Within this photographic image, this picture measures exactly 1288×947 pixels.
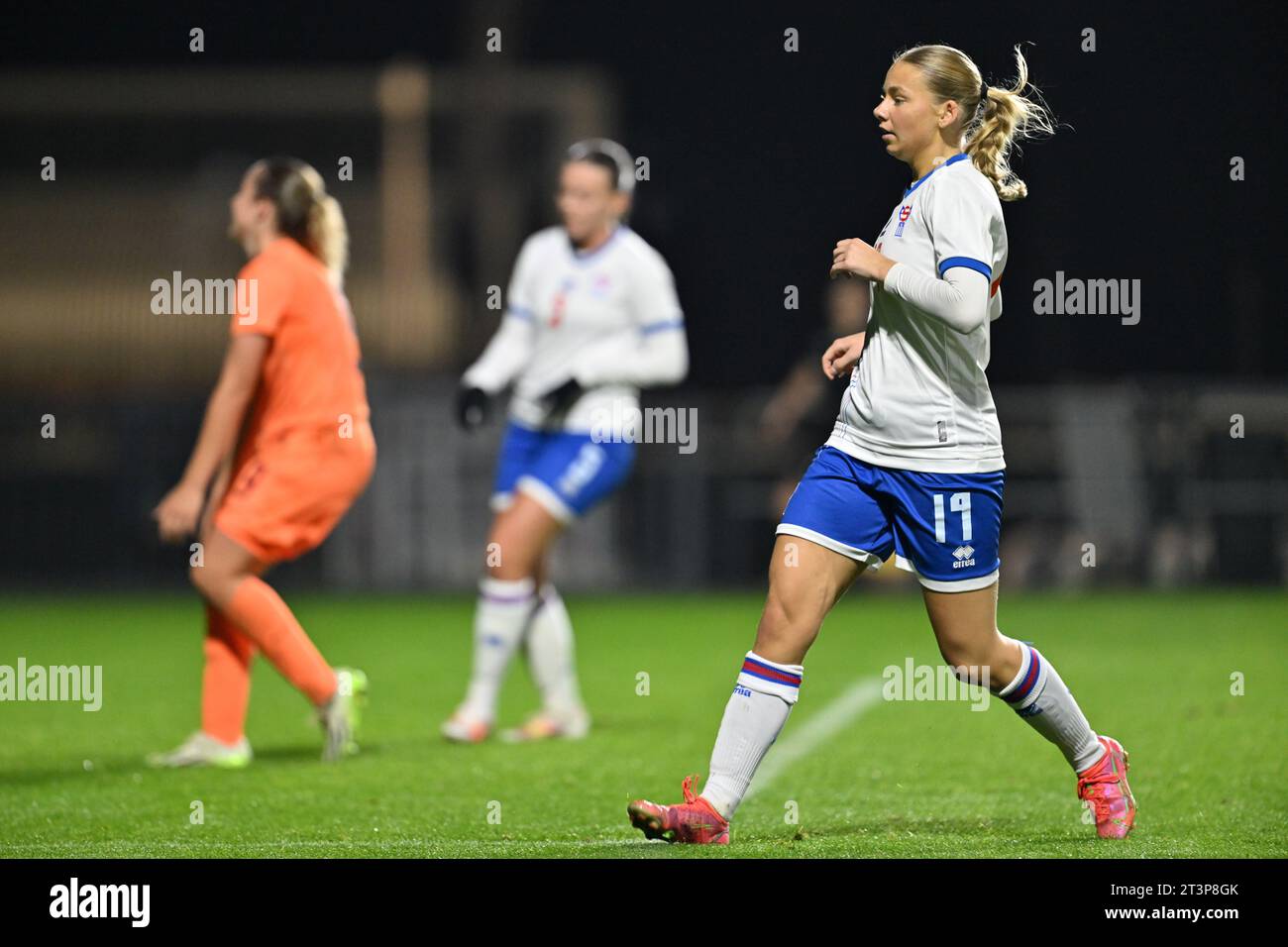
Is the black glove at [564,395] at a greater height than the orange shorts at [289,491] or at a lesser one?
greater

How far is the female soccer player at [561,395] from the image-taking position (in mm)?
8812

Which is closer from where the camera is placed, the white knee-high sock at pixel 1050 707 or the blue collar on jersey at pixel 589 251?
the white knee-high sock at pixel 1050 707

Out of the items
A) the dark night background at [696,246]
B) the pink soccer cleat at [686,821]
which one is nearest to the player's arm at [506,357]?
the pink soccer cleat at [686,821]

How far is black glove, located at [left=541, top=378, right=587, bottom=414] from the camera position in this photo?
8812 millimetres

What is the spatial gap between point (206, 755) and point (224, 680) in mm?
288

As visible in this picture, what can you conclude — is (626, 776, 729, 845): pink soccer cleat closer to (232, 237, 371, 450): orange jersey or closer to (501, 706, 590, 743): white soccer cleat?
(232, 237, 371, 450): orange jersey

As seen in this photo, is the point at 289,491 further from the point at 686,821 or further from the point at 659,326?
the point at 686,821

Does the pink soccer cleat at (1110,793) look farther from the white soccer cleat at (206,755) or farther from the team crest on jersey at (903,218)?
the white soccer cleat at (206,755)

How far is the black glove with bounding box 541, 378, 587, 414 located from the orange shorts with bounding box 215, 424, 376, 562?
112 centimetres

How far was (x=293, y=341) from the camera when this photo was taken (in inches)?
309

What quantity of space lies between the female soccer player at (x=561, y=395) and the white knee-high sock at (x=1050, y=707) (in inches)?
130

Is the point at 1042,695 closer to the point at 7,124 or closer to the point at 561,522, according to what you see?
the point at 561,522
